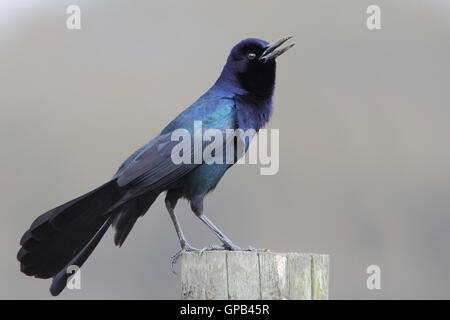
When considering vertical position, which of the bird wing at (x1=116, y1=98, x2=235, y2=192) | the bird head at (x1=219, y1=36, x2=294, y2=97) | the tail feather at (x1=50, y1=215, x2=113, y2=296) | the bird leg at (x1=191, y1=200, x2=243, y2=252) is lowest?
the tail feather at (x1=50, y1=215, x2=113, y2=296)

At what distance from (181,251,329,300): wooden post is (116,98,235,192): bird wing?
99 cm

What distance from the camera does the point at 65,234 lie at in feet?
16.9

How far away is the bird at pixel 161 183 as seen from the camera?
5.08 meters

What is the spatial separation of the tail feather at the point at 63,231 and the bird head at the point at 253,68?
1524 mm

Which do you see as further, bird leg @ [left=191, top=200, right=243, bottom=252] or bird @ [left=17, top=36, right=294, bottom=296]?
bird leg @ [left=191, top=200, right=243, bottom=252]

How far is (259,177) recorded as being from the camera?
50.3ft

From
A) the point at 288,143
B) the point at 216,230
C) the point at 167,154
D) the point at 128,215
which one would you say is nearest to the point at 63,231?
the point at 128,215

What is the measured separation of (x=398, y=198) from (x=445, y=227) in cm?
115

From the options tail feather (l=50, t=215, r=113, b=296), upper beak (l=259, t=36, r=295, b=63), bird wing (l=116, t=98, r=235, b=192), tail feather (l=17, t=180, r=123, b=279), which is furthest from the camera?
upper beak (l=259, t=36, r=295, b=63)

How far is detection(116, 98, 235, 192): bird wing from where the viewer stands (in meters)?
5.37

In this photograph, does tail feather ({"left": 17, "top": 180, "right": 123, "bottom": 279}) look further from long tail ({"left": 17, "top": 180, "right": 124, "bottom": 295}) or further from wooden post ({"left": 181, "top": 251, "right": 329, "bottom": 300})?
wooden post ({"left": 181, "top": 251, "right": 329, "bottom": 300})

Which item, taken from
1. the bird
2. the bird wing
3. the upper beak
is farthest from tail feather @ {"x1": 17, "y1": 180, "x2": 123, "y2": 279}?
the upper beak
